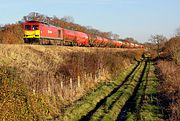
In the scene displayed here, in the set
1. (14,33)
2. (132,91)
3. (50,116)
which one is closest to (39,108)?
(50,116)

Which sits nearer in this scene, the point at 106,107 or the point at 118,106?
the point at 106,107

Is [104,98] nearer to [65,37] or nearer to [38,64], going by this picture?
[38,64]

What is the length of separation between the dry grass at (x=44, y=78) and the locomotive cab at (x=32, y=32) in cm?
887

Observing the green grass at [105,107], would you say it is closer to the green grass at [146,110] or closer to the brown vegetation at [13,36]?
the green grass at [146,110]

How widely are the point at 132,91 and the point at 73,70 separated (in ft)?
17.1

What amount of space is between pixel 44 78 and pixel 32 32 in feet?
69.2

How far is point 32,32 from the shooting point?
37812 mm

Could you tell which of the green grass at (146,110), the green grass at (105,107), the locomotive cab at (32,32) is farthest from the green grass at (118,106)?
the locomotive cab at (32,32)

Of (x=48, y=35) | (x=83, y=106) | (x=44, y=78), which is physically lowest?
(x=83, y=106)

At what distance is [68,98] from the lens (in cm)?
1914

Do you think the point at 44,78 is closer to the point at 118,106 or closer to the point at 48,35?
the point at 118,106

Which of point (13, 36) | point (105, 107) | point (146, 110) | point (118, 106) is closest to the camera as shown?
point (146, 110)

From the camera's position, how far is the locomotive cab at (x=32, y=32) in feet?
124

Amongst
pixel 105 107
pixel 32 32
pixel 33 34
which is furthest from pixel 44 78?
pixel 32 32
